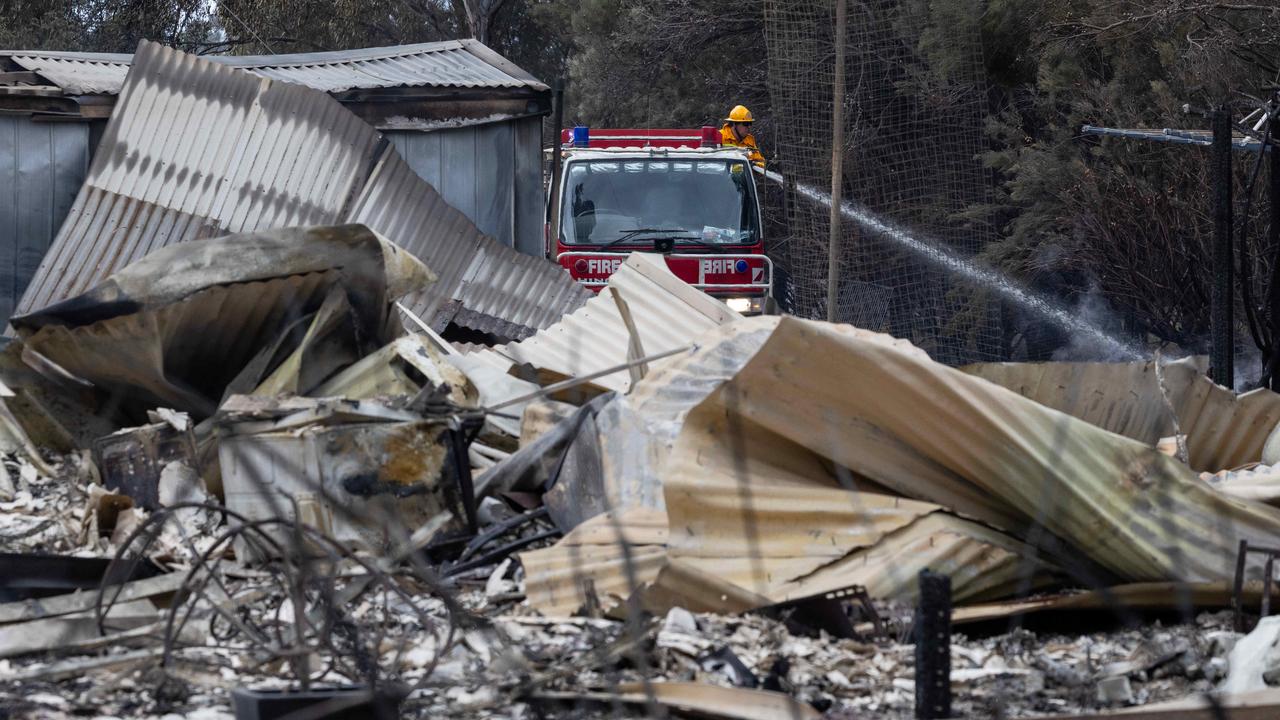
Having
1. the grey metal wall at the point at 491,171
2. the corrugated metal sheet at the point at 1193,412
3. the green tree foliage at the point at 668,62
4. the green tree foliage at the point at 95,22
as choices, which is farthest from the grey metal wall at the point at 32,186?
the green tree foliage at the point at 95,22

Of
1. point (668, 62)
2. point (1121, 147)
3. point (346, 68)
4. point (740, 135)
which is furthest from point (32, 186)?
point (668, 62)

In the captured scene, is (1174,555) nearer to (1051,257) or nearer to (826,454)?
(826,454)

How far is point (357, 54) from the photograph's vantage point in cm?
1193

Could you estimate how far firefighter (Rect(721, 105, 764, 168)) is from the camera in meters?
12.8

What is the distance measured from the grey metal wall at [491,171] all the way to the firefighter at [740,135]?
2.22 metres

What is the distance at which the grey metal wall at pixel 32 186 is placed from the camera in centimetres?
954

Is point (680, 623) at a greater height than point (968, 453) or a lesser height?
lesser

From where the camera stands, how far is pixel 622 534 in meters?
3.21

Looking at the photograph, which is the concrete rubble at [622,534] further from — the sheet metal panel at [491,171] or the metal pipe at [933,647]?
the sheet metal panel at [491,171]

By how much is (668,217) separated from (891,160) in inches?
216

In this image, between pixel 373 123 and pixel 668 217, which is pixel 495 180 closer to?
pixel 373 123

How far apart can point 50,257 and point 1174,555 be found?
7426 millimetres

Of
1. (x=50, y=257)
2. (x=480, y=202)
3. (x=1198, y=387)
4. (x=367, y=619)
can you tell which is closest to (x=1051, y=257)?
(x=480, y=202)

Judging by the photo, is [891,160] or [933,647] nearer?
[933,647]
